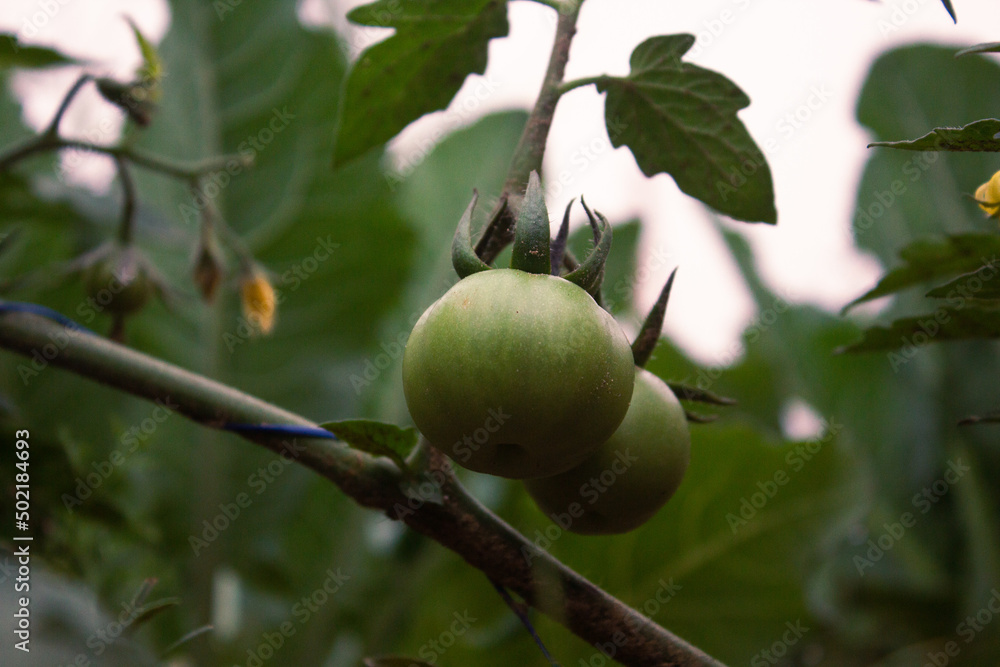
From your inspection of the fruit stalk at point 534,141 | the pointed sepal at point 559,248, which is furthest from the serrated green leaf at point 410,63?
the pointed sepal at point 559,248

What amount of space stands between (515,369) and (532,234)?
86mm

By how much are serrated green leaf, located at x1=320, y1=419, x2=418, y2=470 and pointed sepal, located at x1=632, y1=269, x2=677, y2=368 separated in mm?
170

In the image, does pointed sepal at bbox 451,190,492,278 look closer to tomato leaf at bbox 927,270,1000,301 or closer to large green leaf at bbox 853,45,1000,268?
tomato leaf at bbox 927,270,1000,301

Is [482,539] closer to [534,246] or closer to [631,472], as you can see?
[631,472]

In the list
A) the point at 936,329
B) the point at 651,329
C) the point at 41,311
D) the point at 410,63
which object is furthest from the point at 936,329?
the point at 41,311

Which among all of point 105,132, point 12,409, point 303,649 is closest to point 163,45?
point 105,132

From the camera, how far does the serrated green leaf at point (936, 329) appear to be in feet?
1.98

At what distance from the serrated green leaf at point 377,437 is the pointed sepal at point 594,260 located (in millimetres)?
150

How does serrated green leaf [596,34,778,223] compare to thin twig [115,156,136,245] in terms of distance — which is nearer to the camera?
serrated green leaf [596,34,778,223]

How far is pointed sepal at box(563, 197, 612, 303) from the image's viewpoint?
20.7 inches

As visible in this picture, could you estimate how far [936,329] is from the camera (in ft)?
2.08

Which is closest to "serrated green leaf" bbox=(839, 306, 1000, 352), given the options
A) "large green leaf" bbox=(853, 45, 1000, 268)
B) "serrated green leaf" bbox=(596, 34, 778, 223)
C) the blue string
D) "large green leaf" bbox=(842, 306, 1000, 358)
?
"large green leaf" bbox=(842, 306, 1000, 358)

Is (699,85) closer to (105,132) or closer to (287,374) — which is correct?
(105,132)

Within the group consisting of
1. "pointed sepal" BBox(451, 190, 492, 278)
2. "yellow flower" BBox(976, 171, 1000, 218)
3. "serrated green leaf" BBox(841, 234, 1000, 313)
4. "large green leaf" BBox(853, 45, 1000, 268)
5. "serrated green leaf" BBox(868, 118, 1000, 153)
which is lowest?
"large green leaf" BBox(853, 45, 1000, 268)
